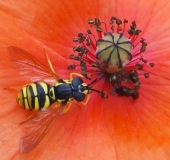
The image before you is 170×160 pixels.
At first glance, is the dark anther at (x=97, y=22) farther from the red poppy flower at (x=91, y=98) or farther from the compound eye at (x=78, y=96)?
the compound eye at (x=78, y=96)

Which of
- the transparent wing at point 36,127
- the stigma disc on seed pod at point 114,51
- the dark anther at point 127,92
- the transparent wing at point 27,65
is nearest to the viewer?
the transparent wing at point 36,127

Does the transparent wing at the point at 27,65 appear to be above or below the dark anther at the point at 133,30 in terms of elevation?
below

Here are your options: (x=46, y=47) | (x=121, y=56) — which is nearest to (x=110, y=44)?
(x=121, y=56)

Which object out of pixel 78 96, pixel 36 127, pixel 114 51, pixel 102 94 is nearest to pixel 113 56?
pixel 114 51

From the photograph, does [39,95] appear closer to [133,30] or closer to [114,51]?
[114,51]

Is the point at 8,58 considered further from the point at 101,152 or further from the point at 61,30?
the point at 101,152

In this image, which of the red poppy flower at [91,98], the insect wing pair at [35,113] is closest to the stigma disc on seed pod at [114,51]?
the red poppy flower at [91,98]

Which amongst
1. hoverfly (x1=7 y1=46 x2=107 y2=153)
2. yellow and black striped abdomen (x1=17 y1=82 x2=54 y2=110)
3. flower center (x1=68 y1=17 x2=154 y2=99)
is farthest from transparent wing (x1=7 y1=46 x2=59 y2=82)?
flower center (x1=68 y1=17 x2=154 y2=99)

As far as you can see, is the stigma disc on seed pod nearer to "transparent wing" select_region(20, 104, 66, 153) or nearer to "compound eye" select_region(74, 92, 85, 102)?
"compound eye" select_region(74, 92, 85, 102)
